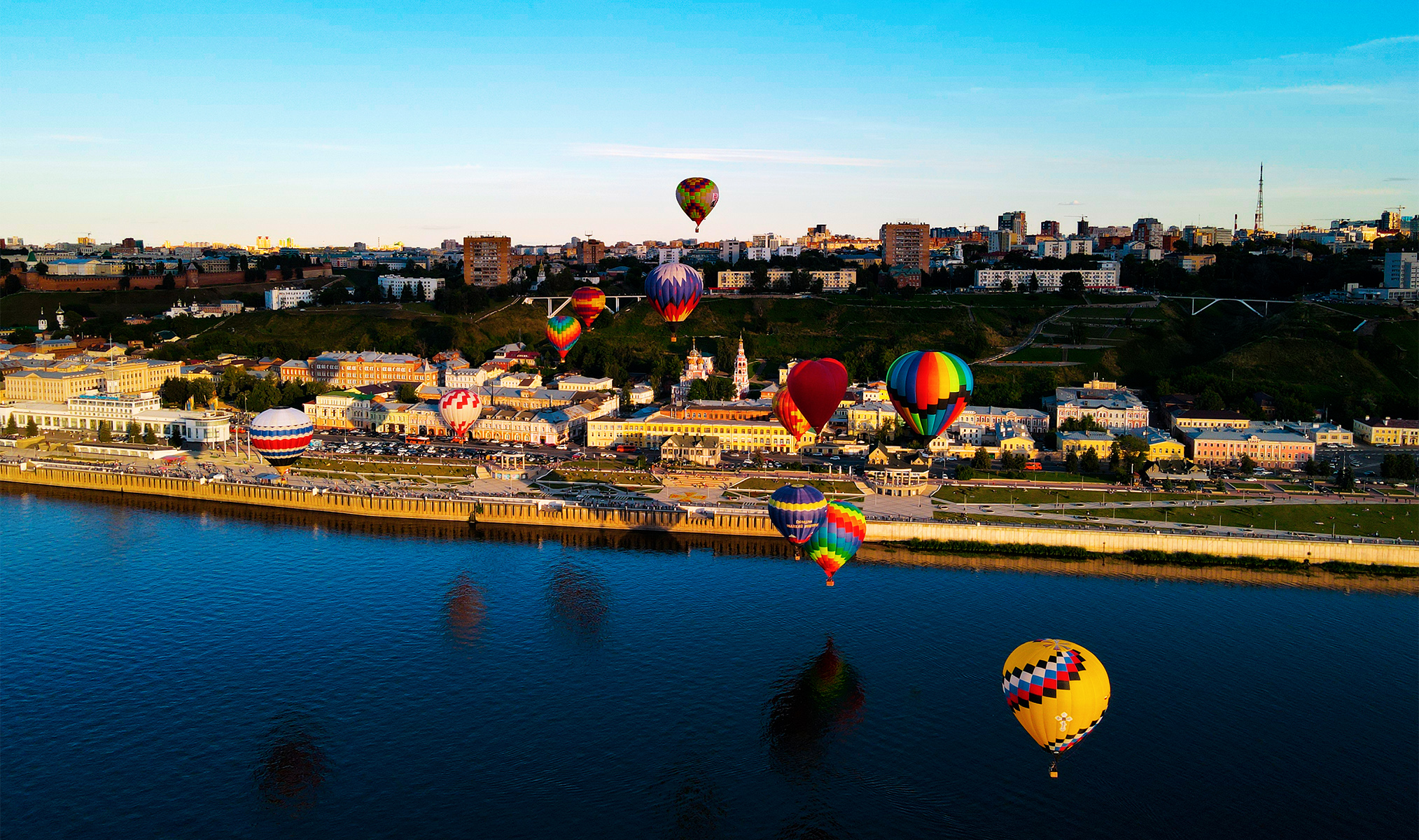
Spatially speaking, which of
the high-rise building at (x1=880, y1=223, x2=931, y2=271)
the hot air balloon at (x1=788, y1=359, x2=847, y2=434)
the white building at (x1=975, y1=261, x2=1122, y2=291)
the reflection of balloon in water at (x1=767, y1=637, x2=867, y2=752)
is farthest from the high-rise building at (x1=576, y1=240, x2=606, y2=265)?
the reflection of balloon in water at (x1=767, y1=637, x2=867, y2=752)

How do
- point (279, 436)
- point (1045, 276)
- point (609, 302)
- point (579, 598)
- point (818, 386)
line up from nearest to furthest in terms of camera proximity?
point (579, 598)
point (818, 386)
point (279, 436)
point (609, 302)
point (1045, 276)

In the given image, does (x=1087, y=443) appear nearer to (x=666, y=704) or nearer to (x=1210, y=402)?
(x=1210, y=402)

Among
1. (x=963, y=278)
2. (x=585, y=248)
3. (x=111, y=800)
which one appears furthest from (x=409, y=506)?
(x=585, y=248)

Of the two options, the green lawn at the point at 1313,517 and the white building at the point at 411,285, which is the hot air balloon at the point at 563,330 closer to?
the green lawn at the point at 1313,517

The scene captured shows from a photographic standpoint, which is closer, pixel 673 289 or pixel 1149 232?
pixel 673 289

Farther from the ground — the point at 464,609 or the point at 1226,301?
the point at 1226,301

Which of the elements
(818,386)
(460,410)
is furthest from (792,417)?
(460,410)
